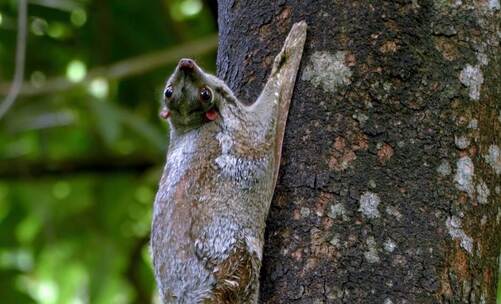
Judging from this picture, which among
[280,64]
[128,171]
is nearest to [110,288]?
[128,171]

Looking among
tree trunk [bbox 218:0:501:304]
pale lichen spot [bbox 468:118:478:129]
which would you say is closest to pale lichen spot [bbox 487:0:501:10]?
tree trunk [bbox 218:0:501:304]

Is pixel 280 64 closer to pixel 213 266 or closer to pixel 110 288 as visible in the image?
pixel 213 266

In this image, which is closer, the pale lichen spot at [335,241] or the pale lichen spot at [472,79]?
the pale lichen spot at [335,241]

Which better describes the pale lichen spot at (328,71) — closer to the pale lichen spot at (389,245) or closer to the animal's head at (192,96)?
the animal's head at (192,96)

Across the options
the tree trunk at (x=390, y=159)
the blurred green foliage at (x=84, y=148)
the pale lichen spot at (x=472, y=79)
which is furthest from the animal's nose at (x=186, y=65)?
the blurred green foliage at (x=84, y=148)

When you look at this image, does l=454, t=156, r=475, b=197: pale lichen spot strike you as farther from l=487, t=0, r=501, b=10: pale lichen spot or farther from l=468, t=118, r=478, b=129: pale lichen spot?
l=487, t=0, r=501, b=10: pale lichen spot

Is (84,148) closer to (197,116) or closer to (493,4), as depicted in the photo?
(197,116)
